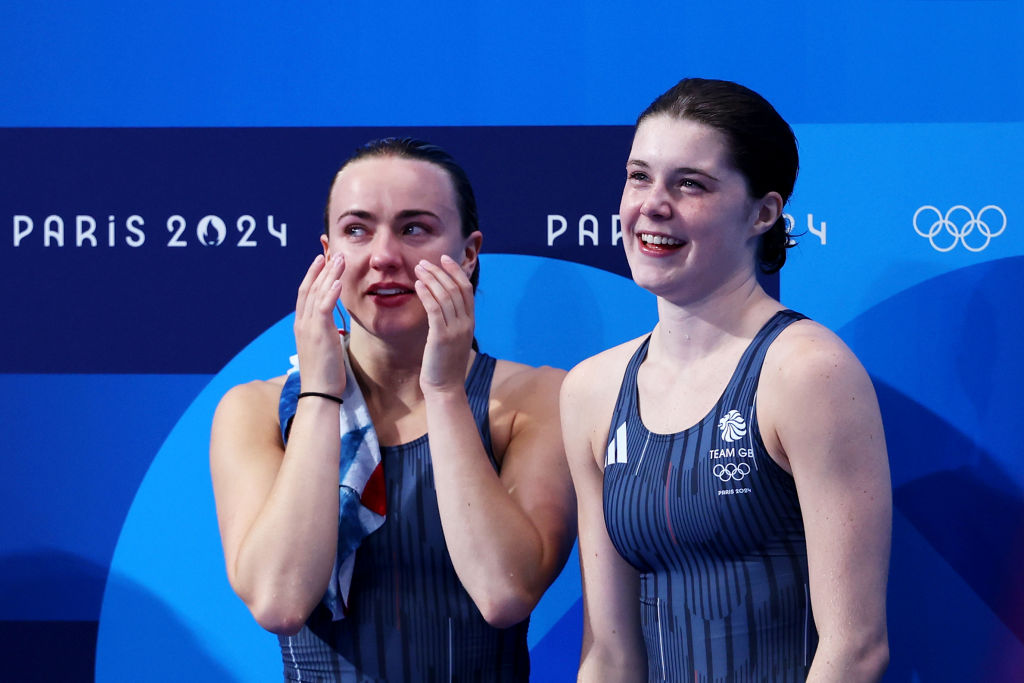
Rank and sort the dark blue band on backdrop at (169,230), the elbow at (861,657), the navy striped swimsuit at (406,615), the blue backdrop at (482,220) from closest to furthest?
the elbow at (861,657)
the navy striped swimsuit at (406,615)
the blue backdrop at (482,220)
the dark blue band on backdrop at (169,230)

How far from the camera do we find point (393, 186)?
197 centimetres

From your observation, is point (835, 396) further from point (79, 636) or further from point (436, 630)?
point (79, 636)

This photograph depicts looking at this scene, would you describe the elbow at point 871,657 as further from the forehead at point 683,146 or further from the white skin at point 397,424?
the forehead at point 683,146

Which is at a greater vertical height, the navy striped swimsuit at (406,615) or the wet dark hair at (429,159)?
the wet dark hair at (429,159)

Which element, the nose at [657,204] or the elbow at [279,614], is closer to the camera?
the nose at [657,204]

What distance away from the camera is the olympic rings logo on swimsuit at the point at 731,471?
156cm

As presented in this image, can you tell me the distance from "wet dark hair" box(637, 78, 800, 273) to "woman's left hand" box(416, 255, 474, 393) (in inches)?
18.5

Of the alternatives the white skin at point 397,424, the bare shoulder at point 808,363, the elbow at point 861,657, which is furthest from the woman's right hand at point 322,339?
the elbow at point 861,657

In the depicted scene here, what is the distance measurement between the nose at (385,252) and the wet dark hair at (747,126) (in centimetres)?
53

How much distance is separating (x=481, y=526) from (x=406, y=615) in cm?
25

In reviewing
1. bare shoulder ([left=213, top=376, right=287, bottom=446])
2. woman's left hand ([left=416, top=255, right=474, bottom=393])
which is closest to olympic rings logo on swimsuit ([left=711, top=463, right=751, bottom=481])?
woman's left hand ([left=416, top=255, right=474, bottom=393])

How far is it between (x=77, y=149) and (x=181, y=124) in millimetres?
246

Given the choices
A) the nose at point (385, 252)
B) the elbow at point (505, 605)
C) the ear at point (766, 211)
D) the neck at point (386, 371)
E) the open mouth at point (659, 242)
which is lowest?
the elbow at point (505, 605)

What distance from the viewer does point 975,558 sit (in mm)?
2266
